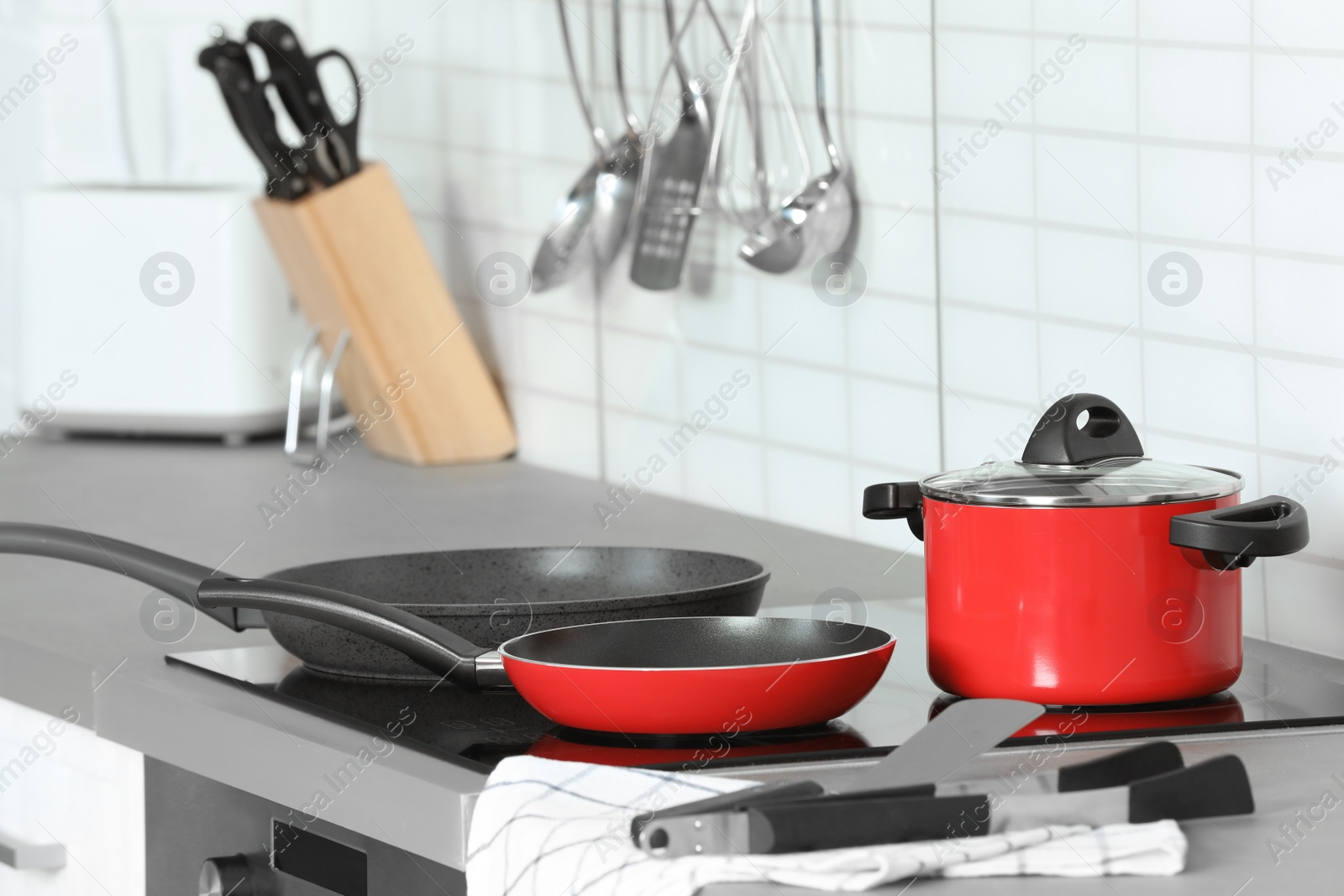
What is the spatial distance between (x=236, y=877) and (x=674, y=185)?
880 millimetres

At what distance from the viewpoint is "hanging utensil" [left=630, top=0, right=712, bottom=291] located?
166 cm

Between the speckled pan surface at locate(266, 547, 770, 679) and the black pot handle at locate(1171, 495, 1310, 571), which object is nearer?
the black pot handle at locate(1171, 495, 1310, 571)

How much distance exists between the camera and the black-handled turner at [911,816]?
688mm

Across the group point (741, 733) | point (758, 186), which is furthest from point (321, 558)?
point (741, 733)

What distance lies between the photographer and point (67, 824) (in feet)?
3.76

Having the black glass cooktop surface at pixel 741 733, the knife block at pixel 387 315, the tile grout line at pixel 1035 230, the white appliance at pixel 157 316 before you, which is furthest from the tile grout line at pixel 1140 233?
the white appliance at pixel 157 316

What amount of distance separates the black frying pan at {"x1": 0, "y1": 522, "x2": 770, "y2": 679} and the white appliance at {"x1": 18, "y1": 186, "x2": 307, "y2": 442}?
3.26 feet

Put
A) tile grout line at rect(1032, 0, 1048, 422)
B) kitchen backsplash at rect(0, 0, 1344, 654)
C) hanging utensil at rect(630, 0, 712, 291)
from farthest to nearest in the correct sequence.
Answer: hanging utensil at rect(630, 0, 712, 291)
tile grout line at rect(1032, 0, 1048, 422)
kitchen backsplash at rect(0, 0, 1344, 654)

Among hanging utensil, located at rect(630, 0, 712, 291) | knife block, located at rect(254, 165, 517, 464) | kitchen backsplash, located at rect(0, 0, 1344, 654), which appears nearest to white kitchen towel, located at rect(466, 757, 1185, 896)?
kitchen backsplash, located at rect(0, 0, 1344, 654)

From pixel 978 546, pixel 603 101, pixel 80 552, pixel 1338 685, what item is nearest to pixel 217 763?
pixel 80 552

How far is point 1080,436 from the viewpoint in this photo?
0.92m

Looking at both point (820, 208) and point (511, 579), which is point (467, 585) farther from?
point (820, 208)

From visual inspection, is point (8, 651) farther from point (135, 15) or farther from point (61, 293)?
point (135, 15)

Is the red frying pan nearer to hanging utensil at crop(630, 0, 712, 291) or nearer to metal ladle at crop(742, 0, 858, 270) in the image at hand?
metal ladle at crop(742, 0, 858, 270)
